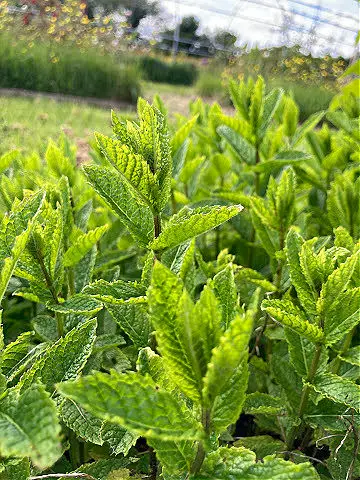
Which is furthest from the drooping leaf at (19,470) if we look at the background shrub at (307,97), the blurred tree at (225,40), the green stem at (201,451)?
the blurred tree at (225,40)

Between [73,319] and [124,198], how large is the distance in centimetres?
29

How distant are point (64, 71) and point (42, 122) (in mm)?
5062

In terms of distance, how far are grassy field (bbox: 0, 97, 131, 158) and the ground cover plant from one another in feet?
13.0

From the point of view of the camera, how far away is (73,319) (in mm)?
1149

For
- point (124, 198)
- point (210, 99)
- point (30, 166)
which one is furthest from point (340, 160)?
point (210, 99)

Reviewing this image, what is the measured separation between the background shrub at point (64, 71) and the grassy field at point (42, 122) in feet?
5.50

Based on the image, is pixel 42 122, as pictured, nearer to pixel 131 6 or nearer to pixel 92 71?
pixel 92 71

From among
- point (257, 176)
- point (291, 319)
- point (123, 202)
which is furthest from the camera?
point (257, 176)

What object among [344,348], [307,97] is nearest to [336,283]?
[344,348]

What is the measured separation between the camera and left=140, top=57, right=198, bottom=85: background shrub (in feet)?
67.8

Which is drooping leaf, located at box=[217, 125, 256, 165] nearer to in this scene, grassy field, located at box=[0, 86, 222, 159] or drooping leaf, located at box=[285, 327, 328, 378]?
drooping leaf, located at box=[285, 327, 328, 378]

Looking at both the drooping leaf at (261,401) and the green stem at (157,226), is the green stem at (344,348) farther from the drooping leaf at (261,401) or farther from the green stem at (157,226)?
the green stem at (157,226)

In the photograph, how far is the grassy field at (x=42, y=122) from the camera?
6188 millimetres

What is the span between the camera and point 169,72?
70.2ft
